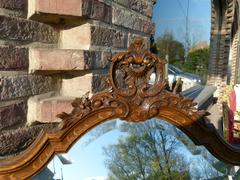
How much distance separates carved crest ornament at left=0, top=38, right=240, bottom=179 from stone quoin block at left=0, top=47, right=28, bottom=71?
266 mm

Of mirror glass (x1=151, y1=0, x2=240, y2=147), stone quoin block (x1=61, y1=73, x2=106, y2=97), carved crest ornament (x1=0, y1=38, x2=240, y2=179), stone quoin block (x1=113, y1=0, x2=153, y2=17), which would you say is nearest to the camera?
carved crest ornament (x1=0, y1=38, x2=240, y2=179)

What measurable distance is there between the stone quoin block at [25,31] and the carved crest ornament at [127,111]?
317mm

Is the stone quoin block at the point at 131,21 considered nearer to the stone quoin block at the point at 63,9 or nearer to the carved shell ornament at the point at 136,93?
the stone quoin block at the point at 63,9

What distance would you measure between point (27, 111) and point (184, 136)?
1.71 ft

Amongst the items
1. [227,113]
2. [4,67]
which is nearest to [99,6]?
[4,67]

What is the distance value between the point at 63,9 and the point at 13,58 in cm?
22

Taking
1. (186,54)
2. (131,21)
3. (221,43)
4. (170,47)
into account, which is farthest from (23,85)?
(221,43)

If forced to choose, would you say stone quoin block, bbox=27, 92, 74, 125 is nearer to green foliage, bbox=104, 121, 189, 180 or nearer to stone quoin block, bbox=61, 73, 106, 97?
stone quoin block, bbox=61, 73, 106, 97

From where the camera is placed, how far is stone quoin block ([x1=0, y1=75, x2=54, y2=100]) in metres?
1.17

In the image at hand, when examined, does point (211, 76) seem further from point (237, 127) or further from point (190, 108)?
point (190, 108)

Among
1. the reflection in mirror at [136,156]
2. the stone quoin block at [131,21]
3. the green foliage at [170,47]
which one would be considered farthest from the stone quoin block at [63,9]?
the green foliage at [170,47]

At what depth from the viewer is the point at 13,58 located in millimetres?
1198

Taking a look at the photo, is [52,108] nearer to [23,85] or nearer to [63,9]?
[23,85]

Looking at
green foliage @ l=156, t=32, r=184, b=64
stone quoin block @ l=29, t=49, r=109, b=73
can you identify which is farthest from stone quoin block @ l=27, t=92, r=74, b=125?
green foliage @ l=156, t=32, r=184, b=64
